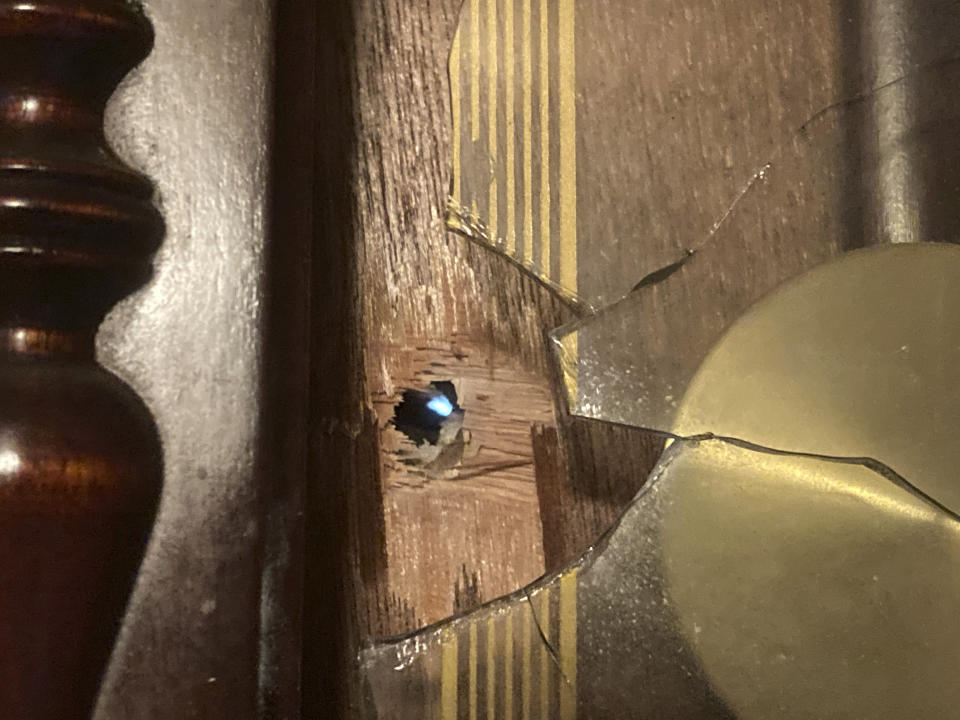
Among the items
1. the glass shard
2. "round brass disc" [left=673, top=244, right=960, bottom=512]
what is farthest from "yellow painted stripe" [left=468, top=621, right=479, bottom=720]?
"round brass disc" [left=673, top=244, right=960, bottom=512]

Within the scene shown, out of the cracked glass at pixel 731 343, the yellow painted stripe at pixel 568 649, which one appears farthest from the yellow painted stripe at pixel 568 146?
the yellow painted stripe at pixel 568 649

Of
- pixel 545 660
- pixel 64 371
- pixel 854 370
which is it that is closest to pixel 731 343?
pixel 854 370

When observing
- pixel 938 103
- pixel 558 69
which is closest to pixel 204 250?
pixel 558 69

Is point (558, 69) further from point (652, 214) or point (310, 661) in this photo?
point (310, 661)

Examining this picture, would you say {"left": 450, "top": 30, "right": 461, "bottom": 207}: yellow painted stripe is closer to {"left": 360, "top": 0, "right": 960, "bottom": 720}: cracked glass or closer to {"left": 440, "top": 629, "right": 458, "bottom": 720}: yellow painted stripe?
{"left": 360, "top": 0, "right": 960, "bottom": 720}: cracked glass

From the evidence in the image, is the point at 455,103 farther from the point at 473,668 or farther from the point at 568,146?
the point at 473,668

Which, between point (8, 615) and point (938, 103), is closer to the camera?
point (8, 615)
